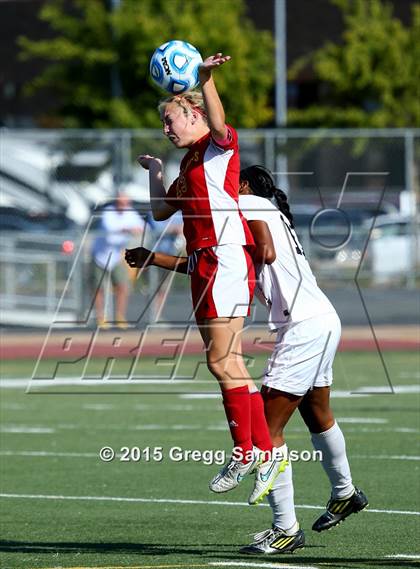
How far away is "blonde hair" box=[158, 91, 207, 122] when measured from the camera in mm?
6758

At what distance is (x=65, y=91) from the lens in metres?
36.3

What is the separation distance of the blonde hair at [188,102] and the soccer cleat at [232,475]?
1.79 meters

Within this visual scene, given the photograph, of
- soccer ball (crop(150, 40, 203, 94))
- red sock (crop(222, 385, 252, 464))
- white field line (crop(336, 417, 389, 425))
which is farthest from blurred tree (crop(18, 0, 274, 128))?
red sock (crop(222, 385, 252, 464))

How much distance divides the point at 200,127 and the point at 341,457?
6.40ft

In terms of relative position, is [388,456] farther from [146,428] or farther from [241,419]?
[241,419]

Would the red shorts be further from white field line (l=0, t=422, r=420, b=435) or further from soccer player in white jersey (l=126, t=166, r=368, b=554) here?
white field line (l=0, t=422, r=420, b=435)

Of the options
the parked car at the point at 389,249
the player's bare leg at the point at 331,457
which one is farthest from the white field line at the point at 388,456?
the parked car at the point at 389,249

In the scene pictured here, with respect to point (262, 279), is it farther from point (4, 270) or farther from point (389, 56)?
point (389, 56)

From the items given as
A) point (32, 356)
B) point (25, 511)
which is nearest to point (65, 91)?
point (32, 356)

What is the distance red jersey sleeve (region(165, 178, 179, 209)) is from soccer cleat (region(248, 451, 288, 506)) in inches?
56.9

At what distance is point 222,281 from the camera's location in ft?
21.8

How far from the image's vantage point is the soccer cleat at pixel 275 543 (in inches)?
269

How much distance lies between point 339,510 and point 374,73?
3197 centimetres

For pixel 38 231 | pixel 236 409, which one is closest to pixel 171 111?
pixel 236 409
